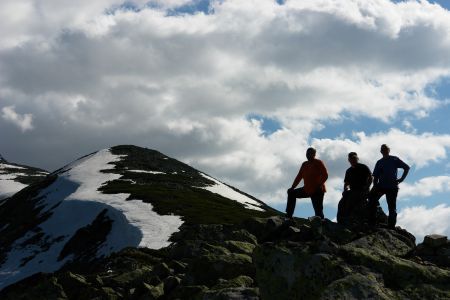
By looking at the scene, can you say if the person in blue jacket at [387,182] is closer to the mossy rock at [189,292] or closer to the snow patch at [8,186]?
the mossy rock at [189,292]

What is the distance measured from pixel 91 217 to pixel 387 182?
183ft

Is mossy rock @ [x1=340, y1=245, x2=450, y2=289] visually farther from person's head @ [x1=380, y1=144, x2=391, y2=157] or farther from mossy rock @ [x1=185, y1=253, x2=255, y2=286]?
person's head @ [x1=380, y1=144, x2=391, y2=157]

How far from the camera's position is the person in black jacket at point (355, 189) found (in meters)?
20.1

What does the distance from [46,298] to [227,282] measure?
9.31 metres

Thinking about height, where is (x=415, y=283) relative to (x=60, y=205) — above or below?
below

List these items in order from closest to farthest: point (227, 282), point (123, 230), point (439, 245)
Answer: point (227, 282)
point (439, 245)
point (123, 230)

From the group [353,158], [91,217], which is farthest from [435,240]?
[91,217]

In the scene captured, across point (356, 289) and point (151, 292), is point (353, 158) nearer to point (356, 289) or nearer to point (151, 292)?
point (151, 292)

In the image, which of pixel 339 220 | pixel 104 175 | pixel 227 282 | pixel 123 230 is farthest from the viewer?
pixel 104 175

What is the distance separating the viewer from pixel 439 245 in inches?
604

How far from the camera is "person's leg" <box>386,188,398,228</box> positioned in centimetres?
1927

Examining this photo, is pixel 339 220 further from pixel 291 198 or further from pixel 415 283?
pixel 415 283

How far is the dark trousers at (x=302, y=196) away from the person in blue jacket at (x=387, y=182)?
2.08 meters

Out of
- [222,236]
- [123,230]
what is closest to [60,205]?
[123,230]
